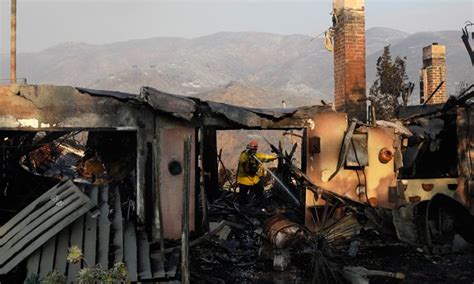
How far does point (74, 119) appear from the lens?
777cm

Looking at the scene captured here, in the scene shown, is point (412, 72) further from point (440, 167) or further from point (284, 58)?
point (440, 167)

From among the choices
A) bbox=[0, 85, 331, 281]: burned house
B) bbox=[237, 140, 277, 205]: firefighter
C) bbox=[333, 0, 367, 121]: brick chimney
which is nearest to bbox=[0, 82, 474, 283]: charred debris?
bbox=[0, 85, 331, 281]: burned house

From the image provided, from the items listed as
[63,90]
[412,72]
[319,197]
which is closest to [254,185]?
[319,197]

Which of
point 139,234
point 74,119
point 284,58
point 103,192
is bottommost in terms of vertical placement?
point 139,234

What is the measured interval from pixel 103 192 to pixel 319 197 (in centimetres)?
405

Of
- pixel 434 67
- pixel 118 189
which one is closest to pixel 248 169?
pixel 118 189

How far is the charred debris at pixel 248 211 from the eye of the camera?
6.57m

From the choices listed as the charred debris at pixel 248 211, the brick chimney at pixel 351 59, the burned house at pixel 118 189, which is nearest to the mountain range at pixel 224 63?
the brick chimney at pixel 351 59

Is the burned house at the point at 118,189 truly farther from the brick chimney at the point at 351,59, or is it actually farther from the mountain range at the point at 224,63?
the mountain range at the point at 224,63

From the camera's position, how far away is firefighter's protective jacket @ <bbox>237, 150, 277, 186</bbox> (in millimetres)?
10922

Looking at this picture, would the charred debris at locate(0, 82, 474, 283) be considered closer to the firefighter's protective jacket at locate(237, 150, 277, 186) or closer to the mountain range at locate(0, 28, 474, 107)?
the firefighter's protective jacket at locate(237, 150, 277, 186)

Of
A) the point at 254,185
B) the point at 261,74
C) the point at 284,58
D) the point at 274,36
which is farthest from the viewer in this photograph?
the point at 274,36

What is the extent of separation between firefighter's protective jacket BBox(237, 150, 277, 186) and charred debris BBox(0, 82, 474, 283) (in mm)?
936

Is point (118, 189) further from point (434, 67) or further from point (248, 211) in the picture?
point (434, 67)
